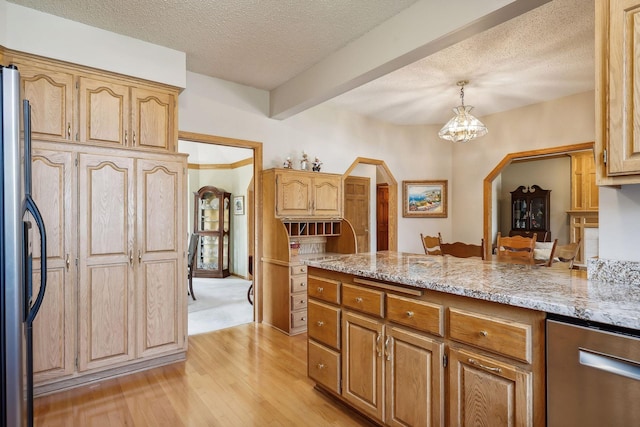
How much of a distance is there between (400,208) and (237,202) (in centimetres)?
358

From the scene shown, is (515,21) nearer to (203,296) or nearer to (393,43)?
(393,43)

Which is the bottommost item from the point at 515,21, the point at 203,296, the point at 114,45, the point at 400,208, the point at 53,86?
the point at 203,296

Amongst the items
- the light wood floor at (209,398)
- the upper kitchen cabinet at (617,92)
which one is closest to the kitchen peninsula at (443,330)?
the light wood floor at (209,398)

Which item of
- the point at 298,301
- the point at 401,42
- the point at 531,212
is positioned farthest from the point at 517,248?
the point at 531,212

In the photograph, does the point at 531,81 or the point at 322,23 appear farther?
the point at 531,81

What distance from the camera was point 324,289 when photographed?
2418 millimetres

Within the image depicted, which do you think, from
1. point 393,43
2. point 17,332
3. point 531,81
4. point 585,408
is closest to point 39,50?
point 17,332

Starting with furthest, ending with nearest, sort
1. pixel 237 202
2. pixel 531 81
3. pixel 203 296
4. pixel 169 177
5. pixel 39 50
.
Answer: pixel 237 202 < pixel 203 296 < pixel 531 81 < pixel 169 177 < pixel 39 50

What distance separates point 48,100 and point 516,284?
3.43 meters

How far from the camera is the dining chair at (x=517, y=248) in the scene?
129 inches

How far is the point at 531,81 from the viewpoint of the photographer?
4160 millimetres

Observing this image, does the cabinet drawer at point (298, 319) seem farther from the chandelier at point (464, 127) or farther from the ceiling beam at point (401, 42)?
the chandelier at point (464, 127)

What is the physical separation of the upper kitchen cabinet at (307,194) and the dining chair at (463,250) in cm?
163

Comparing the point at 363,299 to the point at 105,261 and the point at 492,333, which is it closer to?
the point at 492,333
